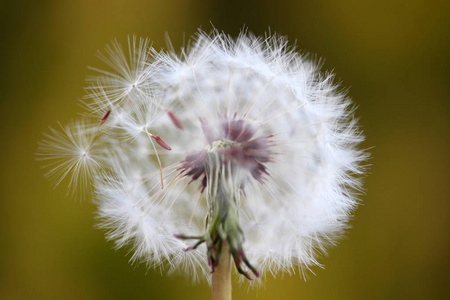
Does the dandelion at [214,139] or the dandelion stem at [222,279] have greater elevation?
the dandelion at [214,139]

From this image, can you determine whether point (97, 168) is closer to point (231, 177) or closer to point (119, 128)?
point (119, 128)

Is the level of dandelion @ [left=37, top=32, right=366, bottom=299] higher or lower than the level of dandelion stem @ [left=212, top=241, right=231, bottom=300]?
higher

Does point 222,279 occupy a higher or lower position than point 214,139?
lower

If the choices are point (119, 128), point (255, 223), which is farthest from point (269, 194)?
point (119, 128)
